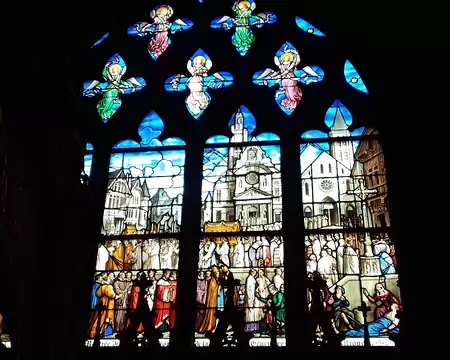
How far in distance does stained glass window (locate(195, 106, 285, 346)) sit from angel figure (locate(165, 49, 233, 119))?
0.47 m

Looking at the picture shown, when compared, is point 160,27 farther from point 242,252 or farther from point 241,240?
point 242,252

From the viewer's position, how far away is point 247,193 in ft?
28.9

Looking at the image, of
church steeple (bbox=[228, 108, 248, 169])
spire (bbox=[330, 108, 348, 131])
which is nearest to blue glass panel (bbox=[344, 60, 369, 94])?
spire (bbox=[330, 108, 348, 131])

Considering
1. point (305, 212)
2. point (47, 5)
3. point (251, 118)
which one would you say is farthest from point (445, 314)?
point (47, 5)

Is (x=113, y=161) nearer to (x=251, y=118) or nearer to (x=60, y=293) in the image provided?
(x=251, y=118)

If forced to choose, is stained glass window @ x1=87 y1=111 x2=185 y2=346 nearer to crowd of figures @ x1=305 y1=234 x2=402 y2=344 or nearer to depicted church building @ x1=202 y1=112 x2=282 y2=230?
depicted church building @ x1=202 y1=112 x2=282 y2=230

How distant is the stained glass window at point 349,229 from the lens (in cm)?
781

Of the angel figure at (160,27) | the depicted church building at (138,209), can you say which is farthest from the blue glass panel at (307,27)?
the depicted church building at (138,209)

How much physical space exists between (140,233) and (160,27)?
11.0 ft

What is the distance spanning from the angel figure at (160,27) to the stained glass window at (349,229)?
2514 millimetres

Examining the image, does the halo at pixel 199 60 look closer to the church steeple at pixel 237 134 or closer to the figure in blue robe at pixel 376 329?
the church steeple at pixel 237 134

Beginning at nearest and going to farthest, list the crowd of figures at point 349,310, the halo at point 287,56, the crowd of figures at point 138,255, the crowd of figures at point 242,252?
the crowd of figures at point 349,310, the crowd of figures at point 242,252, the crowd of figures at point 138,255, the halo at point 287,56

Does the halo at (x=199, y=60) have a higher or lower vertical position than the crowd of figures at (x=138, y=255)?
higher

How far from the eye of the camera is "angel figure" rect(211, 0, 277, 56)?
33.7 ft
